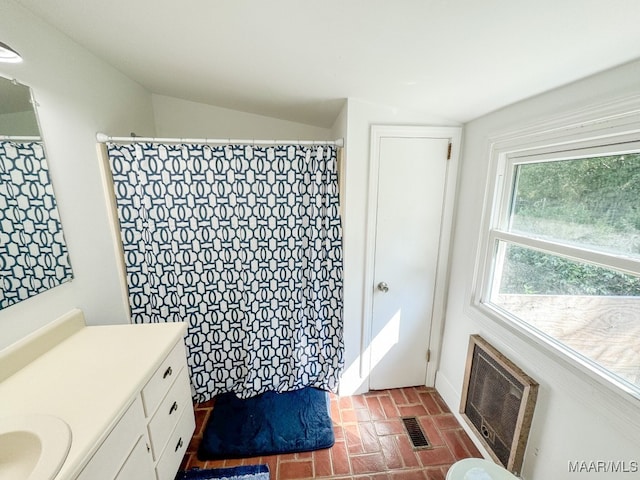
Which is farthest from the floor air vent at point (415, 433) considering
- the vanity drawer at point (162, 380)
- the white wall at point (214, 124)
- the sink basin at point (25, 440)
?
the white wall at point (214, 124)

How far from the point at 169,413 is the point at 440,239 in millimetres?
1941

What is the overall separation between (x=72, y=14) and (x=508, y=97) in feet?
6.78

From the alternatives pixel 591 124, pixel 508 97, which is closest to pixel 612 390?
pixel 591 124

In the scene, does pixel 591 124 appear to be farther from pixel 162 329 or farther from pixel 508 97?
pixel 162 329

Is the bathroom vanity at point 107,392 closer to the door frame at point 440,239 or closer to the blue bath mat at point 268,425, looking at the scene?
the blue bath mat at point 268,425

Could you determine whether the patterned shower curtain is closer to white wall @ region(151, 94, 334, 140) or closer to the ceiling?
the ceiling

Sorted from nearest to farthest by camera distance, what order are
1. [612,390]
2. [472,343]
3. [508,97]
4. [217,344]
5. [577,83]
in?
[612,390]
[577,83]
[508,97]
[472,343]
[217,344]

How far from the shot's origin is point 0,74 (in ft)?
3.38

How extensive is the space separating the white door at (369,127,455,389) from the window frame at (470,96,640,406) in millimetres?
320

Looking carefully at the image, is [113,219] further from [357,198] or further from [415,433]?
[415,433]

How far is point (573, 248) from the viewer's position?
1.07 meters

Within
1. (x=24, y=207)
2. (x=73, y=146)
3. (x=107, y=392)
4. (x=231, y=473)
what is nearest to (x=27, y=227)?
(x=24, y=207)

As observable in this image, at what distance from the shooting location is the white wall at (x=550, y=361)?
90 cm

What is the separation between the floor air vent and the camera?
1658 mm
